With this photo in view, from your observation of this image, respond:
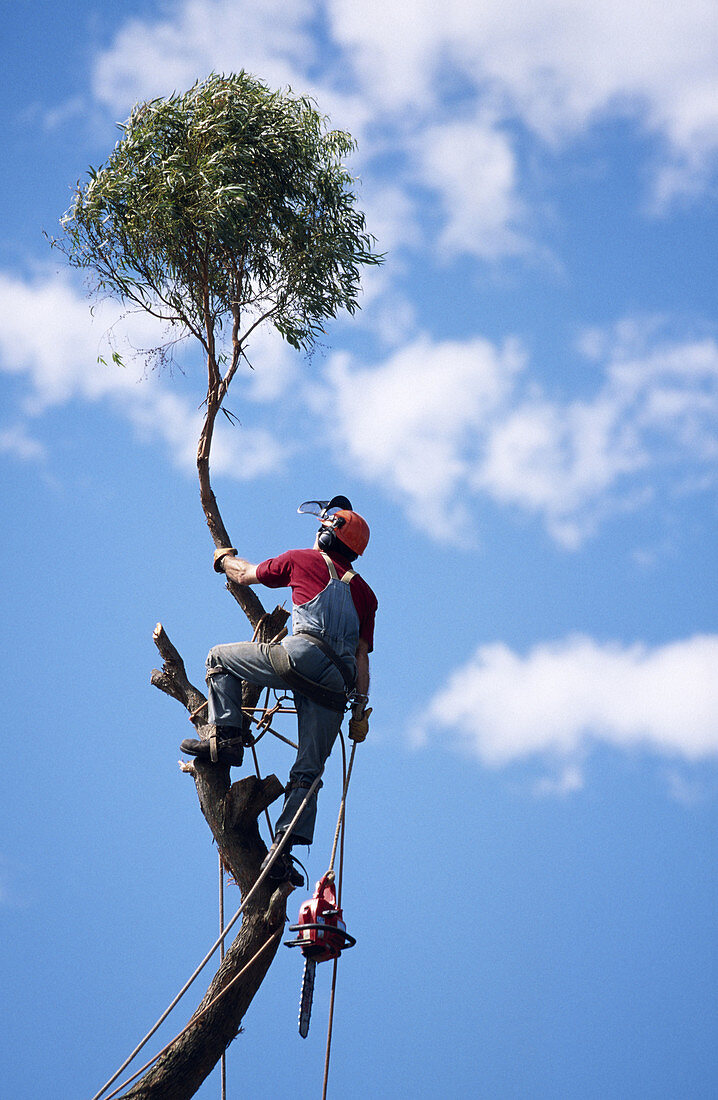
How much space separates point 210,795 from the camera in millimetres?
7676

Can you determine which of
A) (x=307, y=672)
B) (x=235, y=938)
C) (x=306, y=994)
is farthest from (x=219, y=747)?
(x=306, y=994)

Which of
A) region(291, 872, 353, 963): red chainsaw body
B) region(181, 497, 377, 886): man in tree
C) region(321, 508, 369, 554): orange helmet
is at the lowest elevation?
region(291, 872, 353, 963): red chainsaw body

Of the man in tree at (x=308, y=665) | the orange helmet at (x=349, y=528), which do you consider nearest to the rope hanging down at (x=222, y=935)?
the man in tree at (x=308, y=665)

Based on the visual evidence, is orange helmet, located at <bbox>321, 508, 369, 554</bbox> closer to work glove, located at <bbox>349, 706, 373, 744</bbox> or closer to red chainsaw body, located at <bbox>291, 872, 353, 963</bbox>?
work glove, located at <bbox>349, 706, 373, 744</bbox>

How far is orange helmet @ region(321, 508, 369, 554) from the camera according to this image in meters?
7.79

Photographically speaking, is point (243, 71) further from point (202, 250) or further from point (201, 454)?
point (201, 454)

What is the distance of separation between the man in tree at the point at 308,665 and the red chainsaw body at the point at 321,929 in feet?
1.33

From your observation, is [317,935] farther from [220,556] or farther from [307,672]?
[220,556]

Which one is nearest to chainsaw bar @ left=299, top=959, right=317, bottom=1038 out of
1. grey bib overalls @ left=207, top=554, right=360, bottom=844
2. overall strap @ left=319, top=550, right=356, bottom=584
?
grey bib overalls @ left=207, top=554, right=360, bottom=844

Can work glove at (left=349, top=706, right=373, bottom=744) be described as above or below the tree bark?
above

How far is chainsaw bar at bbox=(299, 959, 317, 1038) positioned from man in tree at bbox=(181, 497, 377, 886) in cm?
57

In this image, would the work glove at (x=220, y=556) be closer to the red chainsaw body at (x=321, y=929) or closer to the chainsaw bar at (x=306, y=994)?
the red chainsaw body at (x=321, y=929)

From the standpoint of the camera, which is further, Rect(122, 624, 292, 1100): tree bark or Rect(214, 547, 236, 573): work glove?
Rect(214, 547, 236, 573): work glove

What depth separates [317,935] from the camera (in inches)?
274
